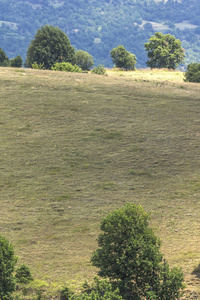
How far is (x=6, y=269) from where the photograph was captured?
14.3m

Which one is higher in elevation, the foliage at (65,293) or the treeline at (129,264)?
the treeline at (129,264)

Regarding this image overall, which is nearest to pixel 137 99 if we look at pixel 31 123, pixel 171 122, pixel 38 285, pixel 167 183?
pixel 171 122

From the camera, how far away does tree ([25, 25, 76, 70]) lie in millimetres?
79562

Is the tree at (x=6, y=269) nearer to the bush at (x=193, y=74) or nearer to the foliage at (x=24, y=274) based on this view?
the foliage at (x=24, y=274)

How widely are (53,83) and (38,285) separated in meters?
35.1

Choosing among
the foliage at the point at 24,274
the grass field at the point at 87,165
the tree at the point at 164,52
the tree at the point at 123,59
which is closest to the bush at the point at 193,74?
the grass field at the point at 87,165

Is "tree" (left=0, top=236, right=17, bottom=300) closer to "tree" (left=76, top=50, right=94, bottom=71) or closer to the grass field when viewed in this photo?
the grass field

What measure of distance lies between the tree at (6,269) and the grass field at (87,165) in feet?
9.91

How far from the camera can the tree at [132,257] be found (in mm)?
14500

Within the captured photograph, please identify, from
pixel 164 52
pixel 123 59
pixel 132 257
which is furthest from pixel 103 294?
pixel 164 52

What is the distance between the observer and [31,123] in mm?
38281

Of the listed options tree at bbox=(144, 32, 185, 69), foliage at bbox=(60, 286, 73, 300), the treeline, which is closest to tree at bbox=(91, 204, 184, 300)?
the treeline

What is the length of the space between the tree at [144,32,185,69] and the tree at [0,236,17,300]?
97999 mm

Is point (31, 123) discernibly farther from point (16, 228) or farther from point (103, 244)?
point (103, 244)
